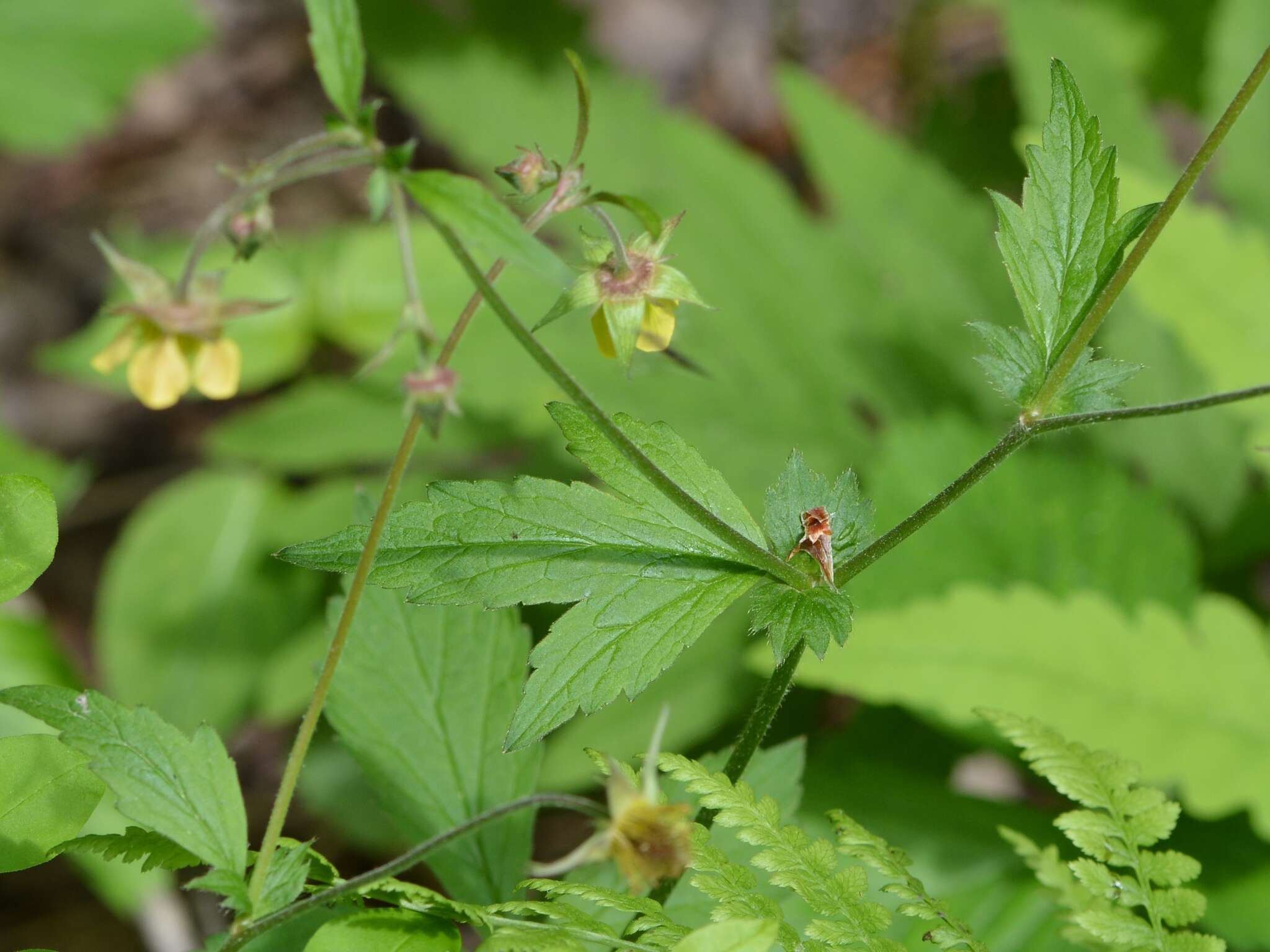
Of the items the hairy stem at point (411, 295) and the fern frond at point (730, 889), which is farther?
the fern frond at point (730, 889)

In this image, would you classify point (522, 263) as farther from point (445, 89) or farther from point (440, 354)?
point (445, 89)

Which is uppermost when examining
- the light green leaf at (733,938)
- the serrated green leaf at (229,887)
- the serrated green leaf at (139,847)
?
the light green leaf at (733,938)

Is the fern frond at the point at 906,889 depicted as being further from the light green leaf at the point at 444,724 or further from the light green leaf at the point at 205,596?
the light green leaf at the point at 205,596

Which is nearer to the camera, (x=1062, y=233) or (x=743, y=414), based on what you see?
(x=1062, y=233)

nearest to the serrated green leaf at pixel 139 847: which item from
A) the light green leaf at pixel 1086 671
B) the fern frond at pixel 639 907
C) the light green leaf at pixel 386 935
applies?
the light green leaf at pixel 386 935

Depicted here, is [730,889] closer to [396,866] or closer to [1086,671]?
[396,866]

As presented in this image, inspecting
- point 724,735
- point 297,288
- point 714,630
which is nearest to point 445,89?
point 297,288

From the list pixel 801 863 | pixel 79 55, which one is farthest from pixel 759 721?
pixel 79 55
